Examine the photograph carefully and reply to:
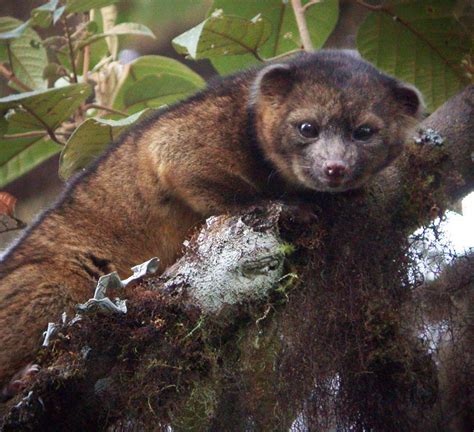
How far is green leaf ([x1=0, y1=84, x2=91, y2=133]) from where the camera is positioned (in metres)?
4.87

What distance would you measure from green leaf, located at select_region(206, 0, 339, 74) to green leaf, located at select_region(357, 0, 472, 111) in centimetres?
31

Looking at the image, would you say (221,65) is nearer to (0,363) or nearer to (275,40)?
(275,40)

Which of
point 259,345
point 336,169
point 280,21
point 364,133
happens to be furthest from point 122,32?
Answer: point 259,345

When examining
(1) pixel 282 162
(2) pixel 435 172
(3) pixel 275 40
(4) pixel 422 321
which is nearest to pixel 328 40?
(3) pixel 275 40

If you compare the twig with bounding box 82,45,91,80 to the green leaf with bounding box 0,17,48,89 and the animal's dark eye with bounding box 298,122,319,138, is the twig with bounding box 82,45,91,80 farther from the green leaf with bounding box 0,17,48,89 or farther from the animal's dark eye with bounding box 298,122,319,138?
the animal's dark eye with bounding box 298,122,319,138

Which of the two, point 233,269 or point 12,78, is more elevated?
point 233,269

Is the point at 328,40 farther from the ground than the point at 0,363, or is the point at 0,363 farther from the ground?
the point at 0,363

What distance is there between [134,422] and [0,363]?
877 millimetres

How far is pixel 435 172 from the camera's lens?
3.99 metres

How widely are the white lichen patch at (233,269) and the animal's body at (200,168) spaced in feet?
1.76

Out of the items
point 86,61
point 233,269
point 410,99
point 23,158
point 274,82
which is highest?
point 274,82

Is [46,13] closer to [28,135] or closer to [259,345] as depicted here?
[28,135]

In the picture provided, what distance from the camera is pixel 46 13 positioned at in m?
5.28

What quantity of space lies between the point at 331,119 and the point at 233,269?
3.42ft
